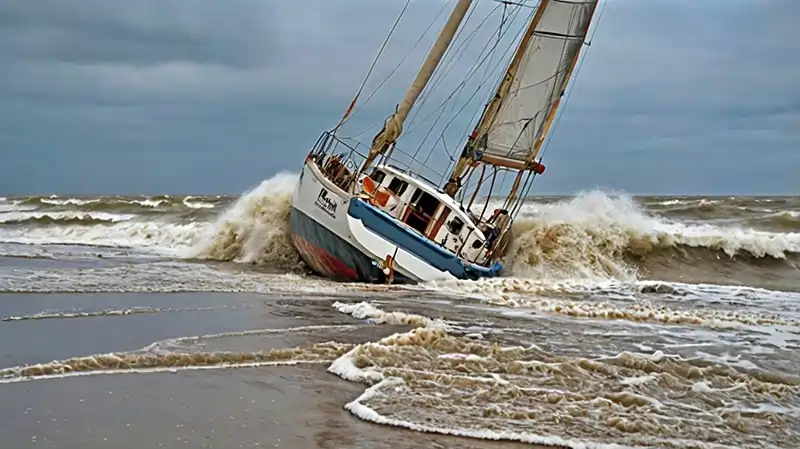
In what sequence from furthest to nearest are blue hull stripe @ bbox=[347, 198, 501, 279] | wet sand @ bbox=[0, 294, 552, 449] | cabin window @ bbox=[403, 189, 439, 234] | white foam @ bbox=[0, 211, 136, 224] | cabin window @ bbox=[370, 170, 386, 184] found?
white foam @ bbox=[0, 211, 136, 224], cabin window @ bbox=[370, 170, 386, 184], cabin window @ bbox=[403, 189, 439, 234], blue hull stripe @ bbox=[347, 198, 501, 279], wet sand @ bbox=[0, 294, 552, 449]

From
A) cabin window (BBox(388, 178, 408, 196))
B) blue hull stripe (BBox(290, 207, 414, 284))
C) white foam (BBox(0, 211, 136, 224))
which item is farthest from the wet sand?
white foam (BBox(0, 211, 136, 224))

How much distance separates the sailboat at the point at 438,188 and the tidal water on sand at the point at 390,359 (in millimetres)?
703

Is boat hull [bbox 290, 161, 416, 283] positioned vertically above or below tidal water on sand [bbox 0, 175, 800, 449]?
above

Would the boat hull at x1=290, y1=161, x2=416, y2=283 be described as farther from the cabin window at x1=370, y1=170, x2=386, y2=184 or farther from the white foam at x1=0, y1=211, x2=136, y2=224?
the white foam at x1=0, y1=211, x2=136, y2=224

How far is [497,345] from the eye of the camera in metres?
9.80

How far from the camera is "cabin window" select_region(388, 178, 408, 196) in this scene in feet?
61.5

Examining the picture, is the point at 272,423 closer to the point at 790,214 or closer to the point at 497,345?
the point at 497,345

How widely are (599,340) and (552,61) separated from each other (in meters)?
12.4

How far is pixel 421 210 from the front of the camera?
18.6 metres

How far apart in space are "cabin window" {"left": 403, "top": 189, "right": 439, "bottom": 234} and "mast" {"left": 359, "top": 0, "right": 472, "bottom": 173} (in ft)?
6.07

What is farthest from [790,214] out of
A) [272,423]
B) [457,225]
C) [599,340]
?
→ [272,423]

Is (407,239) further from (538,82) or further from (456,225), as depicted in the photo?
(538,82)

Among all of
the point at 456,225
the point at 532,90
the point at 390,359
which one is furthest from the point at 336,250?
the point at 390,359

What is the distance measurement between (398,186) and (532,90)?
5.39 meters
